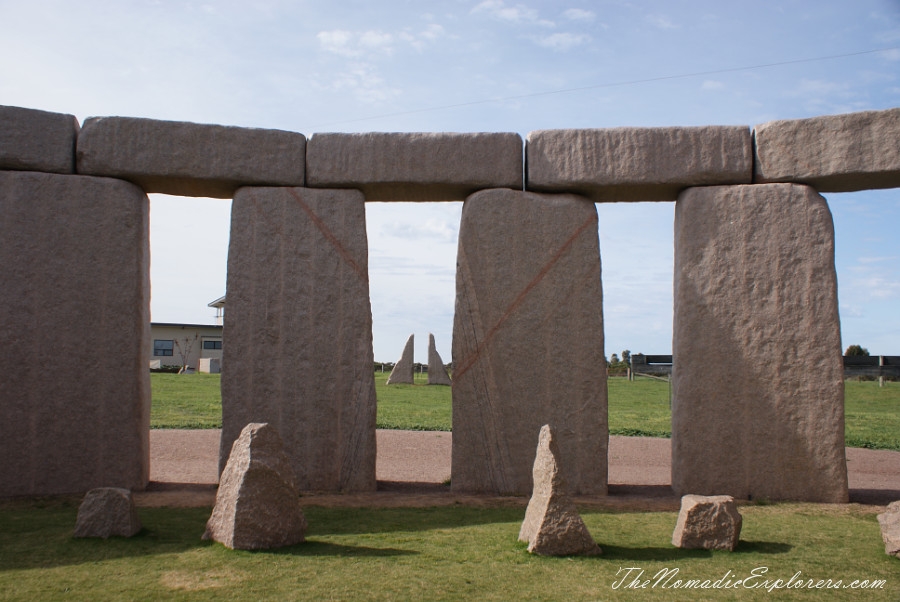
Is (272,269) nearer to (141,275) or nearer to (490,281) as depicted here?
(141,275)

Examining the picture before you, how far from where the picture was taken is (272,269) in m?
5.83

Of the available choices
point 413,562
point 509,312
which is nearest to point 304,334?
point 509,312

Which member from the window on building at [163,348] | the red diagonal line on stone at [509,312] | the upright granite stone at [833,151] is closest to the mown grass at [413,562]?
the red diagonal line on stone at [509,312]

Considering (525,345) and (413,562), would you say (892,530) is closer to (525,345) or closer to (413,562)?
(413,562)

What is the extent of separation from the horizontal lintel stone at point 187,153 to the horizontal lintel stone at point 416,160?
24 cm

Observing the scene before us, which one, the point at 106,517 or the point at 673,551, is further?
the point at 106,517

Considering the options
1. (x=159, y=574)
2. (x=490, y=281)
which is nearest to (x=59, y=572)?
→ (x=159, y=574)

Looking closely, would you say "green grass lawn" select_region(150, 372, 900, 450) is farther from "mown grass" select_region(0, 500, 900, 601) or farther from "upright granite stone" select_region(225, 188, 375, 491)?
"mown grass" select_region(0, 500, 900, 601)

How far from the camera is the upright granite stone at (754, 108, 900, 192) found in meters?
5.50

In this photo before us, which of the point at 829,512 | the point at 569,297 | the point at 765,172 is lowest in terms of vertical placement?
the point at 829,512

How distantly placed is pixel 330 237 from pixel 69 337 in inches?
82.4

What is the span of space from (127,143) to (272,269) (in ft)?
4.83

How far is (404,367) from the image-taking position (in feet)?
58.1

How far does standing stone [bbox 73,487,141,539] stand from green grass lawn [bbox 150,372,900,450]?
5.57 metres
